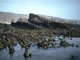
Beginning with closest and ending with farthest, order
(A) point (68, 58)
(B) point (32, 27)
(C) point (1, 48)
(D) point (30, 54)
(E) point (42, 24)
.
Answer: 1. (A) point (68, 58)
2. (D) point (30, 54)
3. (C) point (1, 48)
4. (B) point (32, 27)
5. (E) point (42, 24)

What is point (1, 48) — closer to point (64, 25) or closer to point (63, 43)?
point (63, 43)

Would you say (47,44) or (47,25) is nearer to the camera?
(47,44)

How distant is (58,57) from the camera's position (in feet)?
116

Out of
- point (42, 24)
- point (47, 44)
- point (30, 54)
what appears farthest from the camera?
point (42, 24)

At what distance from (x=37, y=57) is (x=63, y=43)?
1442 centimetres

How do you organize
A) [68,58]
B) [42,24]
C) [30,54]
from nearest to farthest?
[68,58] → [30,54] → [42,24]

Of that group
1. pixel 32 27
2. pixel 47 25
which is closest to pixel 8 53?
pixel 32 27

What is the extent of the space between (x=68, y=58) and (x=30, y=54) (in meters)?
5.48

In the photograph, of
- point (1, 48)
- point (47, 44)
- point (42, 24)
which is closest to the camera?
point (1, 48)

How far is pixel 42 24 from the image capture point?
96.8m

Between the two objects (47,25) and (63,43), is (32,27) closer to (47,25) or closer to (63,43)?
(47,25)

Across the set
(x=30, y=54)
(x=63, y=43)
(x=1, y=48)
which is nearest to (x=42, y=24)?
(x=63, y=43)

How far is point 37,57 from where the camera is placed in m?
35.7

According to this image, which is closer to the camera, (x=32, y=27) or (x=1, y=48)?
(x=1, y=48)
